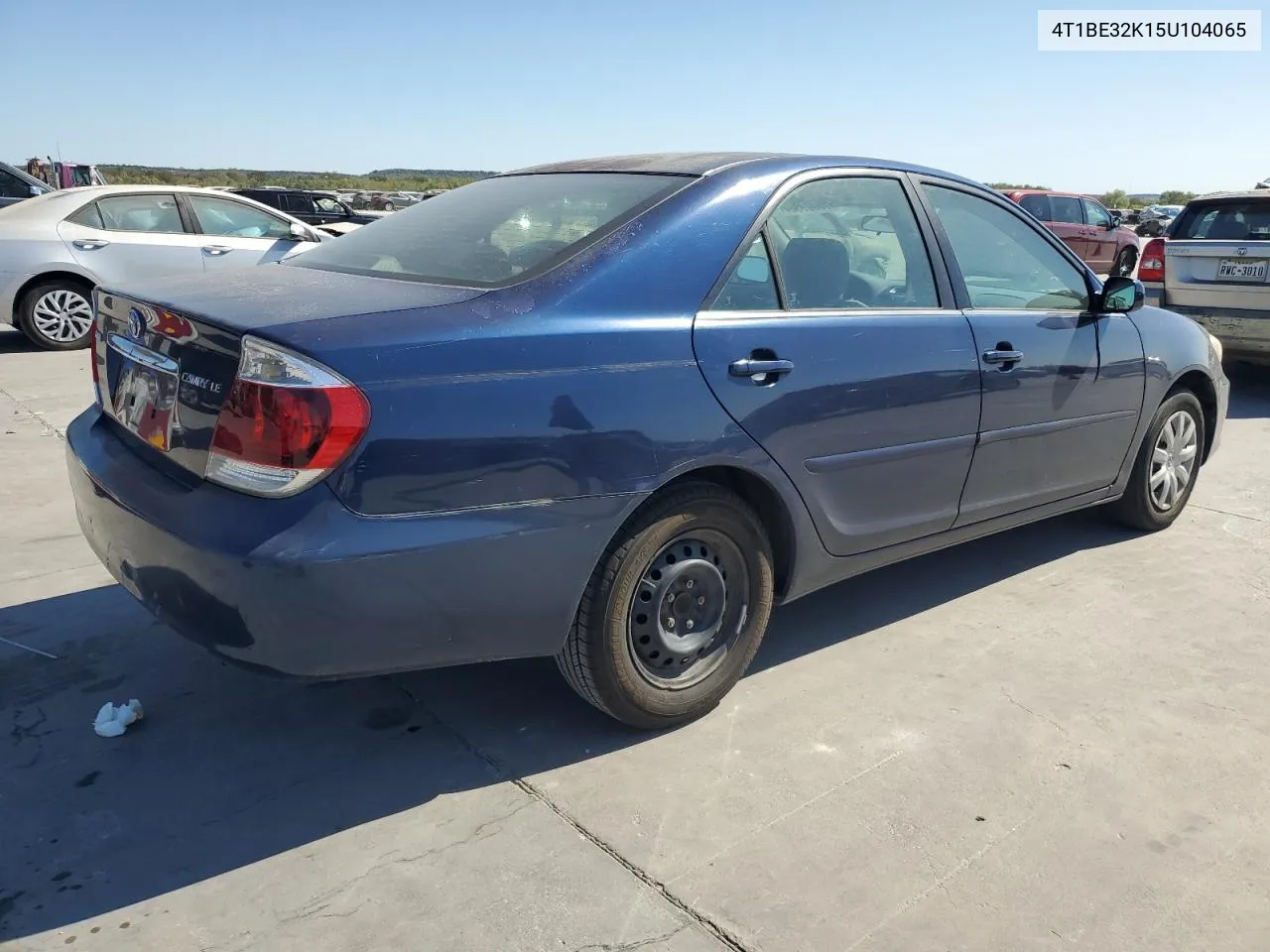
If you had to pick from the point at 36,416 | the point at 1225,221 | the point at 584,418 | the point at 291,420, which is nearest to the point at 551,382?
the point at 584,418

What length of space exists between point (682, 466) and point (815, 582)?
0.83 meters

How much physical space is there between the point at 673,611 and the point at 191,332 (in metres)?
1.48

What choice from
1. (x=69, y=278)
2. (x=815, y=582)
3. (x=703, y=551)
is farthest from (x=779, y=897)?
(x=69, y=278)

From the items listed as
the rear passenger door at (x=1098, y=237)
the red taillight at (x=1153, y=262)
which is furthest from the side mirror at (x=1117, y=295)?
the rear passenger door at (x=1098, y=237)

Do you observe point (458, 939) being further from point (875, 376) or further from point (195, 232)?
point (195, 232)

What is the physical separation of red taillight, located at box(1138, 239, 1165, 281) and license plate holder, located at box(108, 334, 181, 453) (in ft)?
26.9

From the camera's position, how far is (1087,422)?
4203mm

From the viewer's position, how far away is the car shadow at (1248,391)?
7.98m

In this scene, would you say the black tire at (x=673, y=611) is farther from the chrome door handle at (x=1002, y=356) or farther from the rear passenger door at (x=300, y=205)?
the rear passenger door at (x=300, y=205)

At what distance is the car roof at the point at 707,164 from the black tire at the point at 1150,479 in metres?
1.75

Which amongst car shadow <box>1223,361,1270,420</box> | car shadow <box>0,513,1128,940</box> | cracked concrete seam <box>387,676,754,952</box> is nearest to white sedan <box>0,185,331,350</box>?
car shadow <box>0,513,1128,940</box>

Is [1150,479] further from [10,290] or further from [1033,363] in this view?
[10,290]

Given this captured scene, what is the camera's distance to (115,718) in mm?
2953

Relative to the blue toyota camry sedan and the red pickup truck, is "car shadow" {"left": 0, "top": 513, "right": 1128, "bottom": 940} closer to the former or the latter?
the blue toyota camry sedan
